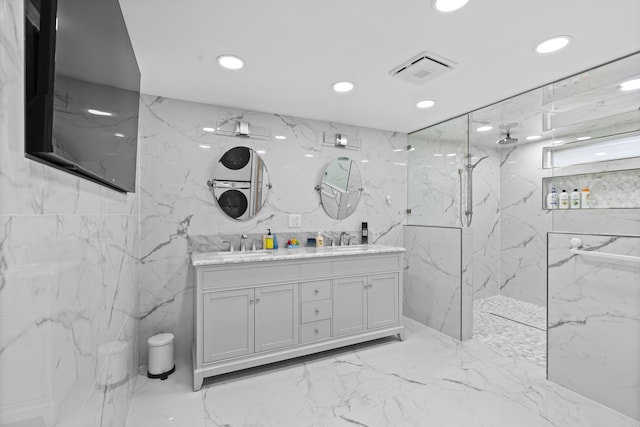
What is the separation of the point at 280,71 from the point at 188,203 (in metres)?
1.38

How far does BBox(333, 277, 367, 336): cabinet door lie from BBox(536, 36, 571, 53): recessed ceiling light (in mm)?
2113

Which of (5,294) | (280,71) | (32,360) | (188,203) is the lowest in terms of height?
(32,360)

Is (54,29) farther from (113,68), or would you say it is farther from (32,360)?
(32,360)

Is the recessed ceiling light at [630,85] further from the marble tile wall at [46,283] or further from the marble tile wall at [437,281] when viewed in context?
the marble tile wall at [46,283]

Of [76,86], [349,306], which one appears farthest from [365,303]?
[76,86]

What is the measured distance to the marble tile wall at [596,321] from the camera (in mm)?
1909

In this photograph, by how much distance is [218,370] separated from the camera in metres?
2.28

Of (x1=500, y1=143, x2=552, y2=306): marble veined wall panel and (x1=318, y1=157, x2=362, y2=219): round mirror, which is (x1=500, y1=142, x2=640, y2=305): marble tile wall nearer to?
(x1=500, y1=143, x2=552, y2=306): marble veined wall panel

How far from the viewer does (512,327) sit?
3445mm

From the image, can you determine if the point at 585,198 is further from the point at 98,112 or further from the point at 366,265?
the point at 98,112

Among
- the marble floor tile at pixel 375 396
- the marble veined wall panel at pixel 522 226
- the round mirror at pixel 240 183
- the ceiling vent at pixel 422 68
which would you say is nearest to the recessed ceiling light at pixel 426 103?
the ceiling vent at pixel 422 68

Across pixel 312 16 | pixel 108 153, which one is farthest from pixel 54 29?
pixel 312 16

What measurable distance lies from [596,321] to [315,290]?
1982 millimetres

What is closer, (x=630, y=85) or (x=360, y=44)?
(x=360, y=44)
